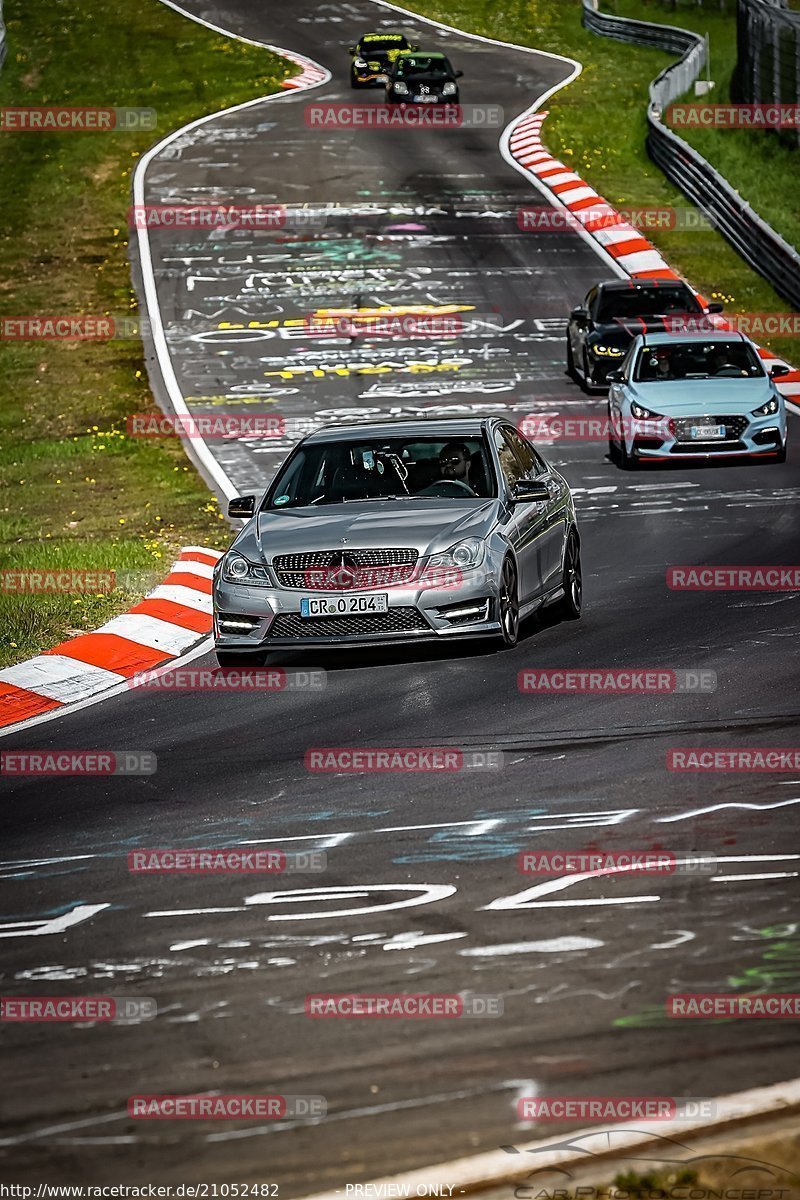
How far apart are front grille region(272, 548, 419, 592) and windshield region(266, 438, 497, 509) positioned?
3.06ft

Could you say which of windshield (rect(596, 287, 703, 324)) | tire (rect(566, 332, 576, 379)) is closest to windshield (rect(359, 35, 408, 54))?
tire (rect(566, 332, 576, 379))

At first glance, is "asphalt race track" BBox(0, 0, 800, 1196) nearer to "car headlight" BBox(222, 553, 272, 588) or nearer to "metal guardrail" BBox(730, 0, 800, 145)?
"car headlight" BBox(222, 553, 272, 588)

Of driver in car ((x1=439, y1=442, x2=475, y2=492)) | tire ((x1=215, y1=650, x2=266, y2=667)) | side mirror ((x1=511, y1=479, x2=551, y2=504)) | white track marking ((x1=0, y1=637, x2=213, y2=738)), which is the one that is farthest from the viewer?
driver in car ((x1=439, y1=442, x2=475, y2=492))

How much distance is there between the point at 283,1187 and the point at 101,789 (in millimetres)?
4903

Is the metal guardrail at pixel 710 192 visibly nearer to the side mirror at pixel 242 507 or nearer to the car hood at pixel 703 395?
the car hood at pixel 703 395

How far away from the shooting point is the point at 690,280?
32.0 meters

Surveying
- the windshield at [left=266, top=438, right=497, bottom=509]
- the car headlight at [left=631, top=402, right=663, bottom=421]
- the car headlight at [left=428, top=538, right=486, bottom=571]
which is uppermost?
the windshield at [left=266, top=438, right=497, bottom=509]

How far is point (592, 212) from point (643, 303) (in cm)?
1075

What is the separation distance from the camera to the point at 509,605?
496 inches

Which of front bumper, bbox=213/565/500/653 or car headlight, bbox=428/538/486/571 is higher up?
car headlight, bbox=428/538/486/571

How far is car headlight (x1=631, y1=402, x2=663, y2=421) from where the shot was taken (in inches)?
814

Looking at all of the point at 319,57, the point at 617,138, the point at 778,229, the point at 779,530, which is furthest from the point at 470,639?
the point at 319,57

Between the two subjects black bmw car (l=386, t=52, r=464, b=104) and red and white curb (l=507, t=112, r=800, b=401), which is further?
black bmw car (l=386, t=52, r=464, b=104)

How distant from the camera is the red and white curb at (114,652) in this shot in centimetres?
1238
